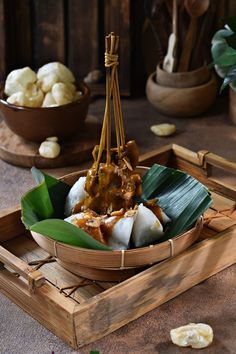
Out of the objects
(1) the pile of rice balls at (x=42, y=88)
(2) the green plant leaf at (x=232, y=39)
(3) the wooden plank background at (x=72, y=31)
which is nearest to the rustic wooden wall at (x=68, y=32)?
(3) the wooden plank background at (x=72, y=31)

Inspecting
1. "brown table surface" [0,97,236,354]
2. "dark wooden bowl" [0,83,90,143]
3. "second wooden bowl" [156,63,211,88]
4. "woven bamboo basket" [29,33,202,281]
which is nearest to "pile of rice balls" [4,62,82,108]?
"dark wooden bowl" [0,83,90,143]

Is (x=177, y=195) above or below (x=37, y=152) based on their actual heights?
above

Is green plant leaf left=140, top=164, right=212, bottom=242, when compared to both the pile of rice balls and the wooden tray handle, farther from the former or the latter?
the pile of rice balls

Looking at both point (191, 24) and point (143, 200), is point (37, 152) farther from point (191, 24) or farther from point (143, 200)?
point (191, 24)

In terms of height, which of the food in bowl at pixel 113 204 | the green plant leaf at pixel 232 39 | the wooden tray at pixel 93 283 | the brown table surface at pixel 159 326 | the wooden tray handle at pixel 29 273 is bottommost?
the brown table surface at pixel 159 326

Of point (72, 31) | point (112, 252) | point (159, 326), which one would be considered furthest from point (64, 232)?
point (72, 31)

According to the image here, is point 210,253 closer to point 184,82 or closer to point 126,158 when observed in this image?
point 126,158

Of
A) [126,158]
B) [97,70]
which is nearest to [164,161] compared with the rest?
[126,158]

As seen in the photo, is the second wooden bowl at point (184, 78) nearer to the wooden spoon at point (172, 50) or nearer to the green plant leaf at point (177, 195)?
the wooden spoon at point (172, 50)

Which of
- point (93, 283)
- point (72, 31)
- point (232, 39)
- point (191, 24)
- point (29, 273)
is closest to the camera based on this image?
point (29, 273)
